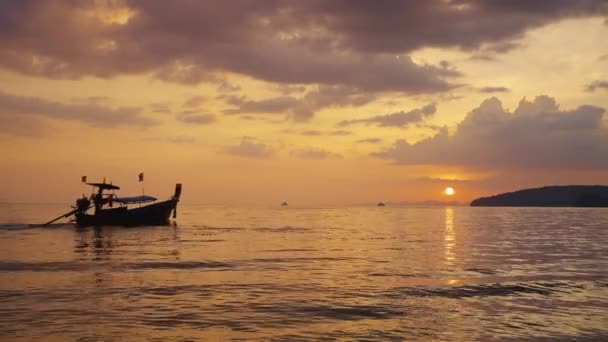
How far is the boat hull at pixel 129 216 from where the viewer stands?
74688 millimetres

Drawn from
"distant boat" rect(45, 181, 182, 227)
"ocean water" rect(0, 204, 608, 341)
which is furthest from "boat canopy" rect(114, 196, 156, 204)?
"ocean water" rect(0, 204, 608, 341)

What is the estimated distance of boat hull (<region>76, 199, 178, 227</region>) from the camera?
74.7 meters

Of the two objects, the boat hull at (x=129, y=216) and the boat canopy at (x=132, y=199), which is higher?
the boat canopy at (x=132, y=199)

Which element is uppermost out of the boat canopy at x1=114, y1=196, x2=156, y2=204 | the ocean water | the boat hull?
the boat canopy at x1=114, y1=196, x2=156, y2=204

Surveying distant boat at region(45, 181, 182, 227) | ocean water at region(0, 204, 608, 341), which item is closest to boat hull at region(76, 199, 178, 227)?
distant boat at region(45, 181, 182, 227)

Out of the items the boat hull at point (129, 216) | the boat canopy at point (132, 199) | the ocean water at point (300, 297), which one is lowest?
the ocean water at point (300, 297)

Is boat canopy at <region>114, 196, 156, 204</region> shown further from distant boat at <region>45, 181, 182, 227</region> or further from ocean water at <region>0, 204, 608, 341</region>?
ocean water at <region>0, 204, 608, 341</region>

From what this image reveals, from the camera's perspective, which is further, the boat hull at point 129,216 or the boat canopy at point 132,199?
the boat canopy at point 132,199

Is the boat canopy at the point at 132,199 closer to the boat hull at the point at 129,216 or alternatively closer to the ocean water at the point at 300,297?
the boat hull at the point at 129,216

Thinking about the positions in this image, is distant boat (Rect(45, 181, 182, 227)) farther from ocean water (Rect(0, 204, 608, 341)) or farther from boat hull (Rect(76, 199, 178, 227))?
ocean water (Rect(0, 204, 608, 341))

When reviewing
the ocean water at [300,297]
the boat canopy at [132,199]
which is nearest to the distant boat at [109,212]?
the boat canopy at [132,199]

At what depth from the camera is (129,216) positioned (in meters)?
77.0

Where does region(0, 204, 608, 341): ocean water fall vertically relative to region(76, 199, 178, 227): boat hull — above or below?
below

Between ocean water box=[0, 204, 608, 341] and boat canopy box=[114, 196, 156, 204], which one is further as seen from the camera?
boat canopy box=[114, 196, 156, 204]
